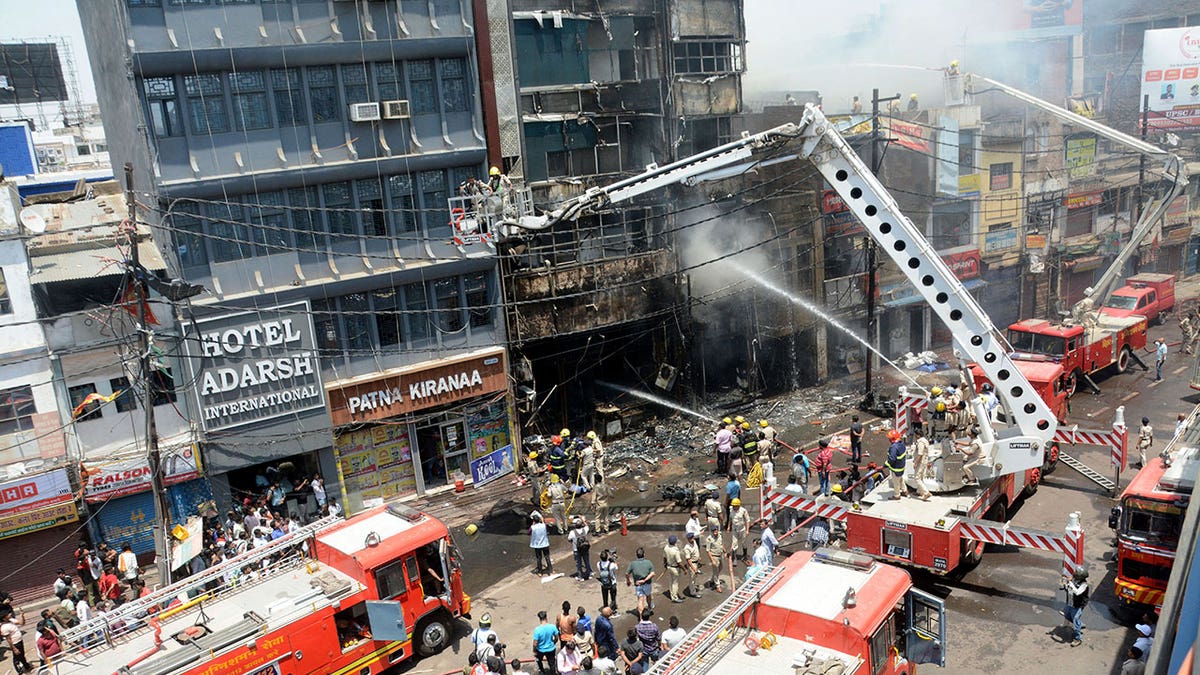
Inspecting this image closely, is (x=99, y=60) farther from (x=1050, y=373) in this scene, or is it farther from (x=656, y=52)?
(x=1050, y=373)

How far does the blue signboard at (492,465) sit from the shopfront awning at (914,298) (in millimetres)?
15987

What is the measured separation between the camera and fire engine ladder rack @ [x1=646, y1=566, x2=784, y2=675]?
9688mm

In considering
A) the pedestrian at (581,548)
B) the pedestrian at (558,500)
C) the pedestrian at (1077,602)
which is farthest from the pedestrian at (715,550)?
the pedestrian at (1077,602)

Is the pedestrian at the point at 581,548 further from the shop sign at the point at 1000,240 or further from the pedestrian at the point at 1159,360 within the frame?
the shop sign at the point at 1000,240

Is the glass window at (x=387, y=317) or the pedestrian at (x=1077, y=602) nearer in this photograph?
the pedestrian at (x=1077, y=602)

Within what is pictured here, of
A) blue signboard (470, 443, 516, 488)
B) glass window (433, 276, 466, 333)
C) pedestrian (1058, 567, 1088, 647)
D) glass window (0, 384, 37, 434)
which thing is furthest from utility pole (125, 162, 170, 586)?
pedestrian (1058, 567, 1088, 647)

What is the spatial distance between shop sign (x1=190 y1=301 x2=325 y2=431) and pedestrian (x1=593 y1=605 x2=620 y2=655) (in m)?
11.0

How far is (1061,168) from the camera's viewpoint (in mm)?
39188

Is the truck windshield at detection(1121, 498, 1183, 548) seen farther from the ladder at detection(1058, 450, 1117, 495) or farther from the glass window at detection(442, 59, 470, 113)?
the glass window at detection(442, 59, 470, 113)

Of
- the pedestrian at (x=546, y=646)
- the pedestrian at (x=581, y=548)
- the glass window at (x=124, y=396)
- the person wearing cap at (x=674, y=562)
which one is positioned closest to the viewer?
the pedestrian at (x=546, y=646)

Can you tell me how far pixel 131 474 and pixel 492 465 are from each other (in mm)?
8879

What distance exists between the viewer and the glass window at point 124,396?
19.8m

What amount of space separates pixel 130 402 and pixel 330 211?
21.0 feet

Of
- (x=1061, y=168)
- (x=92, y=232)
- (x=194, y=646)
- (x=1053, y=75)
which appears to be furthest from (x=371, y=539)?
(x=1053, y=75)
